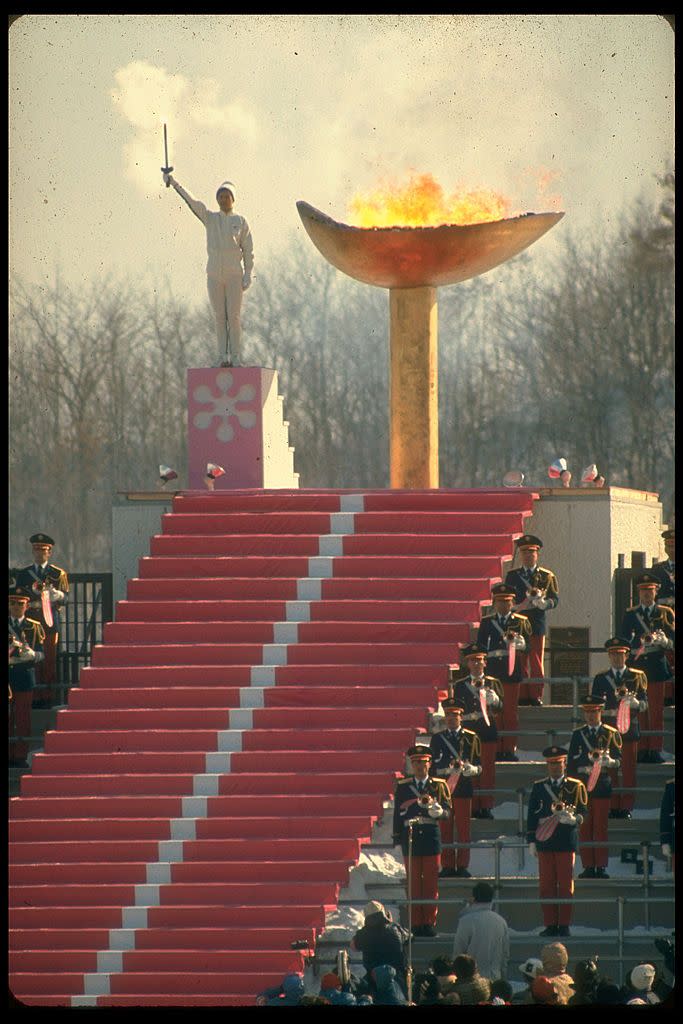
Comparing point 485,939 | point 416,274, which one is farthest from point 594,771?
point 416,274

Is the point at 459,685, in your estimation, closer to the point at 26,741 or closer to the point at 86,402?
the point at 26,741

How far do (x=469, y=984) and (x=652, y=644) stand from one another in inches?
279

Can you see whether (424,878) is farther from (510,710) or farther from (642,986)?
(642,986)

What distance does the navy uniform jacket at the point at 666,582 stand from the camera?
93.4ft

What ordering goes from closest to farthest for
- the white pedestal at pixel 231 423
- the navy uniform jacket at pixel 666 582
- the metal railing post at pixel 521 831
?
1. the metal railing post at pixel 521 831
2. the navy uniform jacket at pixel 666 582
3. the white pedestal at pixel 231 423

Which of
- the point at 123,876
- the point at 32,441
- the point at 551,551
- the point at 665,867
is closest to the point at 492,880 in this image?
the point at 665,867

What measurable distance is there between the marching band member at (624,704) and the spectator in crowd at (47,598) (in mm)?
5822

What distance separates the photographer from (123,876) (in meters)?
25.5

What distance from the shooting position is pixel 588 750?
85.5ft

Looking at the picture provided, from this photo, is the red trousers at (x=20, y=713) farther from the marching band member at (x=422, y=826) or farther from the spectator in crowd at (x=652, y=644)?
the spectator in crowd at (x=652, y=644)

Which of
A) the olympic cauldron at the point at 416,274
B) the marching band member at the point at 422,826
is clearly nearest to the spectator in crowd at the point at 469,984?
the marching band member at the point at 422,826

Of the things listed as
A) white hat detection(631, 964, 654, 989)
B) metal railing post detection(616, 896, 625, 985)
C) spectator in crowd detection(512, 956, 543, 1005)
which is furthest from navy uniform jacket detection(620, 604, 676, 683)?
white hat detection(631, 964, 654, 989)

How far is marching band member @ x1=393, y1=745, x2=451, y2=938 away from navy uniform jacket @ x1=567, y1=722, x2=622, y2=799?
4.09ft

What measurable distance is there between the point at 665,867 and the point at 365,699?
3230mm
